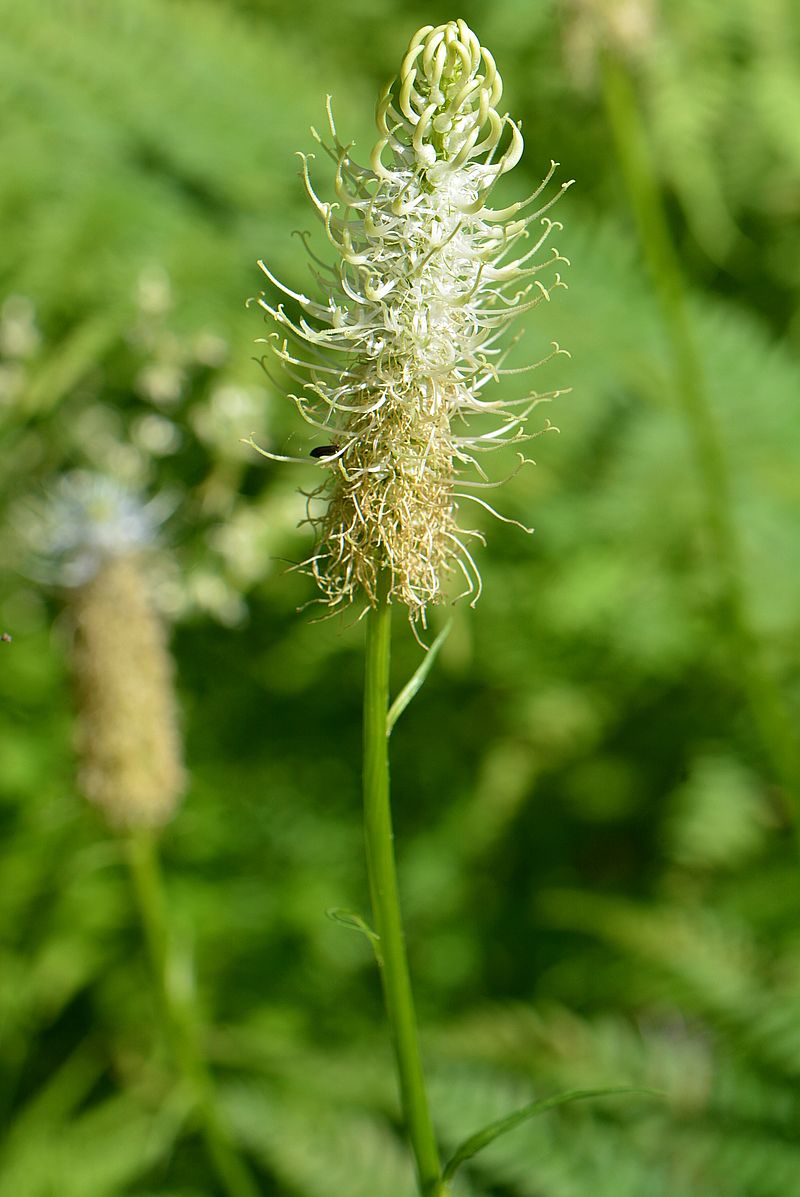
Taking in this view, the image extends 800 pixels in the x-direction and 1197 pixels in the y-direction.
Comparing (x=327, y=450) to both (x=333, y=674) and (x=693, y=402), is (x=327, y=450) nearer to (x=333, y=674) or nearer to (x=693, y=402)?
(x=693, y=402)

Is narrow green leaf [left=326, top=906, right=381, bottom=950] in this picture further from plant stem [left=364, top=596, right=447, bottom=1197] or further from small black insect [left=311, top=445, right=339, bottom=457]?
small black insect [left=311, top=445, right=339, bottom=457]

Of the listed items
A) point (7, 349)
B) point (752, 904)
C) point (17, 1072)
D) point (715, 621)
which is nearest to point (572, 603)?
point (715, 621)

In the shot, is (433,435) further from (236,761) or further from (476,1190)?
(236,761)

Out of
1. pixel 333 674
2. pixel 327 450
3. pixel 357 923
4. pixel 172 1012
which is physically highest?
pixel 327 450

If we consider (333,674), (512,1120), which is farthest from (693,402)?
(512,1120)

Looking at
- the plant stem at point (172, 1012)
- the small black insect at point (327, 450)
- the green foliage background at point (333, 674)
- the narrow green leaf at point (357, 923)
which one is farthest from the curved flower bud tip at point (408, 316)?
the green foliage background at point (333, 674)

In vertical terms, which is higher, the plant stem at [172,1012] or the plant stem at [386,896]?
the plant stem at [386,896]

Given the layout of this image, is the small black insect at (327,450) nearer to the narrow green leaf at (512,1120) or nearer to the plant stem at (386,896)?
the plant stem at (386,896)
